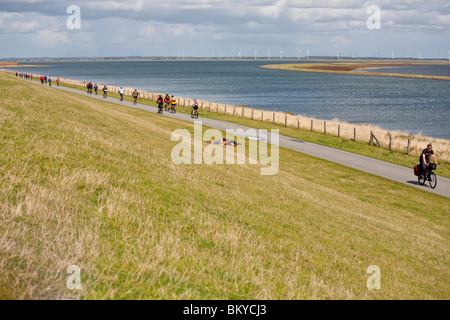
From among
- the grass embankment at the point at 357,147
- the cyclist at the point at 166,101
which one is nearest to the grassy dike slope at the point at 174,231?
the grass embankment at the point at 357,147

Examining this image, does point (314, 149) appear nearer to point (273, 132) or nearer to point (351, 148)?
point (351, 148)

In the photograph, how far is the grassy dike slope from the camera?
20.5 ft

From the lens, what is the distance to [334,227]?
13352 millimetres

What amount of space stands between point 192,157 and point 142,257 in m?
12.4

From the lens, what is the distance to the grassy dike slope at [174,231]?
20.5 ft

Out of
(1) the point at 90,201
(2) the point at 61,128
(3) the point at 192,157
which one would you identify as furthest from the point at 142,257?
(3) the point at 192,157

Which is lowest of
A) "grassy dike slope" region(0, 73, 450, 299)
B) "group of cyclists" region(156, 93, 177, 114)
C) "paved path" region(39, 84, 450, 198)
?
"paved path" region(39, 84, 450, 198)
